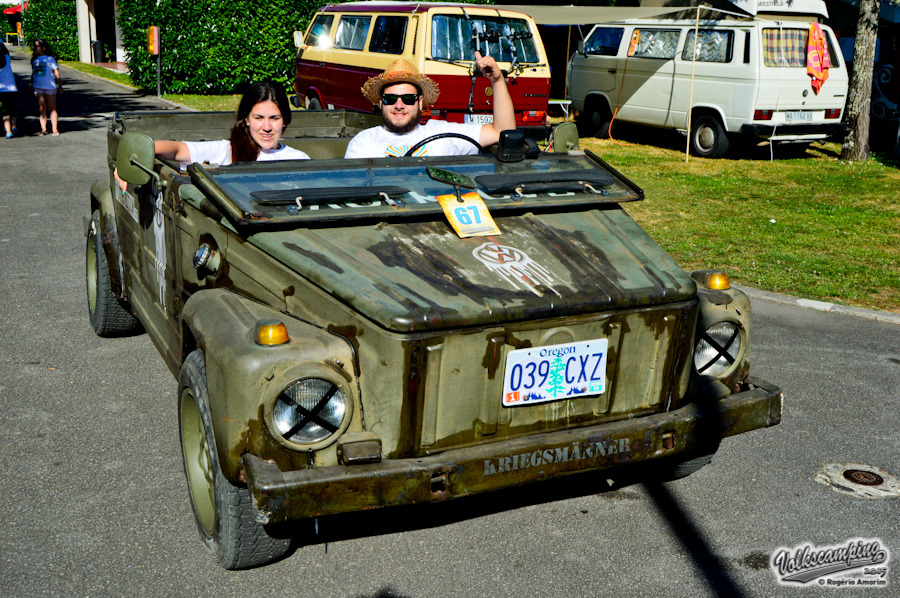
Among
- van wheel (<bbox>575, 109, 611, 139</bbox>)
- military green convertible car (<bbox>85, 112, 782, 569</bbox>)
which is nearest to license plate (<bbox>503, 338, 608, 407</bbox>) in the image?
military green convertible car (<bbox>85, 112, 782, 569</bbox>)

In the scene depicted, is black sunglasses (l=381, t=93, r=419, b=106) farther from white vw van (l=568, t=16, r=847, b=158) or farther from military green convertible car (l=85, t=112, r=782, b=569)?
white vw van (l=568, t=16, r=847, b=158)

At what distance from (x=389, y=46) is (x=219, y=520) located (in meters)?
11.0

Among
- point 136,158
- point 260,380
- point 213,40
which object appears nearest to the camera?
point 260,380

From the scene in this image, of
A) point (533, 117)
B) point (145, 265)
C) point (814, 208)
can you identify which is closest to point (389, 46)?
point (533, 117)

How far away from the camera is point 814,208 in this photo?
10961 mm

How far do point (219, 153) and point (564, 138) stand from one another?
1892mm

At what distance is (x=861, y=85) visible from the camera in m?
14.0

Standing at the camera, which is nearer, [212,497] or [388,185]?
[212,497]

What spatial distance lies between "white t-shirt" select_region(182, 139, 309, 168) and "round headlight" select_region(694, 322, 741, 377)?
2323mm

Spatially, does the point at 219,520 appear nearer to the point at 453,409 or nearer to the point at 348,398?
the point at 348,398

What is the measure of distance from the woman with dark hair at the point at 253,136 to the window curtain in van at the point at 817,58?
11480 millimetres

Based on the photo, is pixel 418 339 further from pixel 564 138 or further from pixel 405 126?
pixel 405 126

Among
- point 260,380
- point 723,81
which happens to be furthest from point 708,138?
point 260,380

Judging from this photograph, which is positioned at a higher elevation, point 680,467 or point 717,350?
point 717,350
